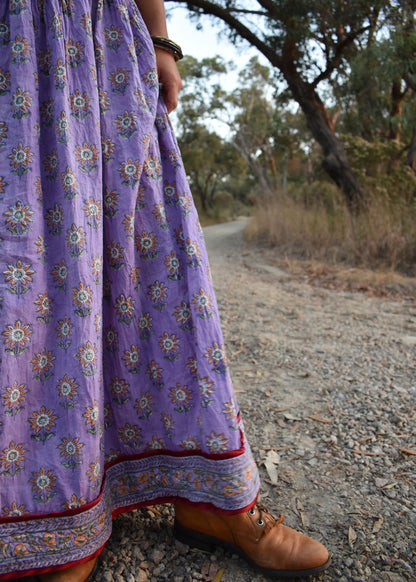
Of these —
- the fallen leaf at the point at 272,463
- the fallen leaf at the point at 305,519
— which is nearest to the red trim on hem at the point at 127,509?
the fallen leaf at the point at 305,519

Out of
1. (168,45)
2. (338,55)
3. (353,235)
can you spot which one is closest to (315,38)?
(338,55)

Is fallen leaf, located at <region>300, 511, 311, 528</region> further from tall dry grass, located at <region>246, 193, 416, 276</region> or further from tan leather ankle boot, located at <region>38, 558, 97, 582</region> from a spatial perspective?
tall dry grass, located at <region>246, 193, 416, 276</region>

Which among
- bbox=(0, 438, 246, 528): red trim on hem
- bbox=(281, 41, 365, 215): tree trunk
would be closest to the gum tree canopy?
bbox=(281, 41, 365, 215): tree trunk

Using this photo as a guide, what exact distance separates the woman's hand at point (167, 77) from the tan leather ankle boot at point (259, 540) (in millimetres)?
1090

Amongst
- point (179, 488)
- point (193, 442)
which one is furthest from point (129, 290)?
point (179, 488)

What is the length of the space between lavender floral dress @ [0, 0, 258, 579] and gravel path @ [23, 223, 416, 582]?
0.17 metres

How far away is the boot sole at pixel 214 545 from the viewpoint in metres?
0.96

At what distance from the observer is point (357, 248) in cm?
514

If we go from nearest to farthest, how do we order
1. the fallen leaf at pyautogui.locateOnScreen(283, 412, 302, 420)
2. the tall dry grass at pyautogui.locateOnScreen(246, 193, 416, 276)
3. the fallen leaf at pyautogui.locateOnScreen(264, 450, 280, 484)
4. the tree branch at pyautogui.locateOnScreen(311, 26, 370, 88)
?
the fallen leaf at pyautogui.locateOnScreen(264, 450, 280, 484)
the fallen leaf at pyautogui.locateOnScreen(283, 412, 302, 420)
the tall dry grass at pyautogui.locateOnScreen(246, 193, 416, 276)
the tree branch at pyautogui.locateOnScreen(311, 26, 370, 88)

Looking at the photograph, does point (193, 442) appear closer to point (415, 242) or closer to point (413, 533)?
point (413, 533)

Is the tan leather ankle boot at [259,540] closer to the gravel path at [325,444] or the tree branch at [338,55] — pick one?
the gravel path at [325,444]

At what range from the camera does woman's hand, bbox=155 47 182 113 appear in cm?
113

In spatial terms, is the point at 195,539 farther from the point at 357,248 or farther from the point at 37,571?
the point at 357,248

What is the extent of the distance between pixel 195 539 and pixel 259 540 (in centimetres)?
17
